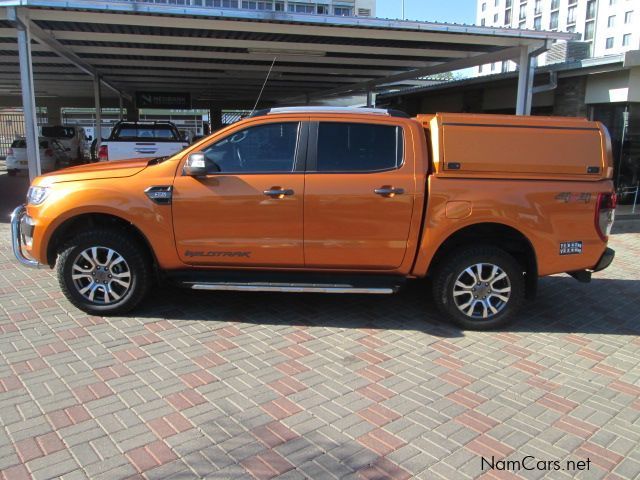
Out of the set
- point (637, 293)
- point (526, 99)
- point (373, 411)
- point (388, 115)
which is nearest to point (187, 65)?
point (526, 99)

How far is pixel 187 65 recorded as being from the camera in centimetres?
1508

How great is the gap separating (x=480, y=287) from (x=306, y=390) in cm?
207

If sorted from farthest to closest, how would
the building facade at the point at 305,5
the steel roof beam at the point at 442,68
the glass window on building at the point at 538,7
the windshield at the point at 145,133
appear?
the glass window on building at the point at 538,7, the building facade at the point at 305,5, the windshield at the point at 145,133, the steel roof beam at the point at 442,68

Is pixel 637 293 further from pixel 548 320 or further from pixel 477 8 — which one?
pixel 477 8

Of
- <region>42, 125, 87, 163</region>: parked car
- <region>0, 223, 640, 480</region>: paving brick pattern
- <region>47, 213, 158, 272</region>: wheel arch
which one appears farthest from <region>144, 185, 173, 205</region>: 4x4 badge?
<region>42, 125, 87, 163</region>: parked car

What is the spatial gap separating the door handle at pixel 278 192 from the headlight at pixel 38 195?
207cm

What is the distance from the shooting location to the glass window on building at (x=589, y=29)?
69312 mm

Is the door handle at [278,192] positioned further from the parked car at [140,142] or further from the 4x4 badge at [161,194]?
the parked car at [140,142]

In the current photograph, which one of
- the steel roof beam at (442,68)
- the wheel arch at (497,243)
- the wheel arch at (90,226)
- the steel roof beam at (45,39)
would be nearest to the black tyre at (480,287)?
the wheel arch at (497,243)

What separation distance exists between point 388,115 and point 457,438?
9.77 feet

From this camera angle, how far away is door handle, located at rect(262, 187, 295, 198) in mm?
4781

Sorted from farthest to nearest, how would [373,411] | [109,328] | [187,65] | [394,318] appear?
[187,65]
[394,318]
[109,328]
[373,411]

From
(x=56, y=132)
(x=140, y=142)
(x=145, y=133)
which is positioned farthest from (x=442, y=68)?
(x=56, y=132)

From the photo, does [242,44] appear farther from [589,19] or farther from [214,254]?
[589,19]
